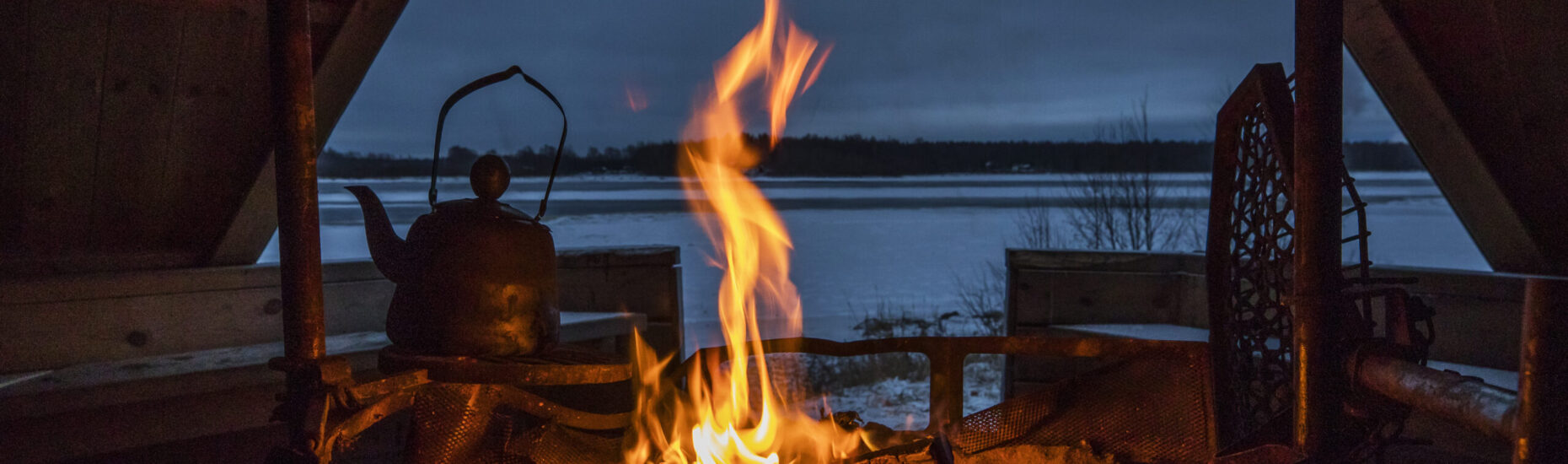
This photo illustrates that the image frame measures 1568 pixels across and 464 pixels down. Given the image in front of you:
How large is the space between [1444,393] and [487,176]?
6.32 feet

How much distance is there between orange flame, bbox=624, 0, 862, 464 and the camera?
2408 mm

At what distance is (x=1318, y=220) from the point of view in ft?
5.12

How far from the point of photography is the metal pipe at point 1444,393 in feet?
3.79

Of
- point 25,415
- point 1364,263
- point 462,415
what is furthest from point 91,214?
point 1364,263

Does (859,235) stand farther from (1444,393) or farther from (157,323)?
(1444,393)

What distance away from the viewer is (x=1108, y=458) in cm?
232

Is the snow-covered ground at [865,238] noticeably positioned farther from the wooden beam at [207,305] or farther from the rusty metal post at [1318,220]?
the rusty metal post at [1318,220]

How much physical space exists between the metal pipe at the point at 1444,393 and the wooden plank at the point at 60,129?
357cm

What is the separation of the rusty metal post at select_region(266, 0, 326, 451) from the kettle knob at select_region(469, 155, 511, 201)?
41 cm

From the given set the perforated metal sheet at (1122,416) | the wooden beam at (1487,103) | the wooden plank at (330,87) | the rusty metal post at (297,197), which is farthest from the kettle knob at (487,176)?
the wooden beam at (1487,103)

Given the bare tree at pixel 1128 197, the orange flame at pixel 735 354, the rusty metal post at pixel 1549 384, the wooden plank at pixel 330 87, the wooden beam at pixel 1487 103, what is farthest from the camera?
the bare tree at pixel 1128 197

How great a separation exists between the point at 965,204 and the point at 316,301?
28.2m

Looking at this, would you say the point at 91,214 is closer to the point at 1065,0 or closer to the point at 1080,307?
the point at 1080,307

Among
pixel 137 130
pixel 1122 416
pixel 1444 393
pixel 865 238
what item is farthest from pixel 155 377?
pixel 865 238
